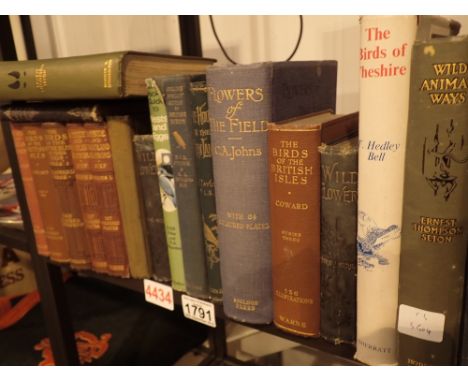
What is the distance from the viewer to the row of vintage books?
357mm

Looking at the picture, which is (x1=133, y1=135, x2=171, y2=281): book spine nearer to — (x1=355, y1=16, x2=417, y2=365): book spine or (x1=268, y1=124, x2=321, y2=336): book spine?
(x1=268, y1=124, x2=321, y2=336): book spine

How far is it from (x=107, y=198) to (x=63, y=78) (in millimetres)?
181

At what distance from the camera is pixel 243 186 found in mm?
464

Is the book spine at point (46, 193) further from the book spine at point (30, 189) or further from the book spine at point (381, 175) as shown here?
the book spine at point (381, 175)

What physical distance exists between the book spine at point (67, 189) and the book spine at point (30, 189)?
60mm

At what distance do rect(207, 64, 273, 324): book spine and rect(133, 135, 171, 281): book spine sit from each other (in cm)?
12

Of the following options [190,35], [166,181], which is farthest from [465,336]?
[190,35]

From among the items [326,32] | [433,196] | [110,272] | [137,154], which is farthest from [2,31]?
[433,196]

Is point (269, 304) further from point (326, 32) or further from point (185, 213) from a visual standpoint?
point (326, 32)

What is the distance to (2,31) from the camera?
660 mm

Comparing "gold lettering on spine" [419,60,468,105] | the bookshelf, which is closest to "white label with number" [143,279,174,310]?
the bookshelf

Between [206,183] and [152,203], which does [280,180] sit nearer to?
[206,183]

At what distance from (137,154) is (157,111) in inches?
3.2

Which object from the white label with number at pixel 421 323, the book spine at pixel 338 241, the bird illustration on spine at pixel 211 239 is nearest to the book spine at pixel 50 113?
the bird illustration on spine at pixel 211 239
